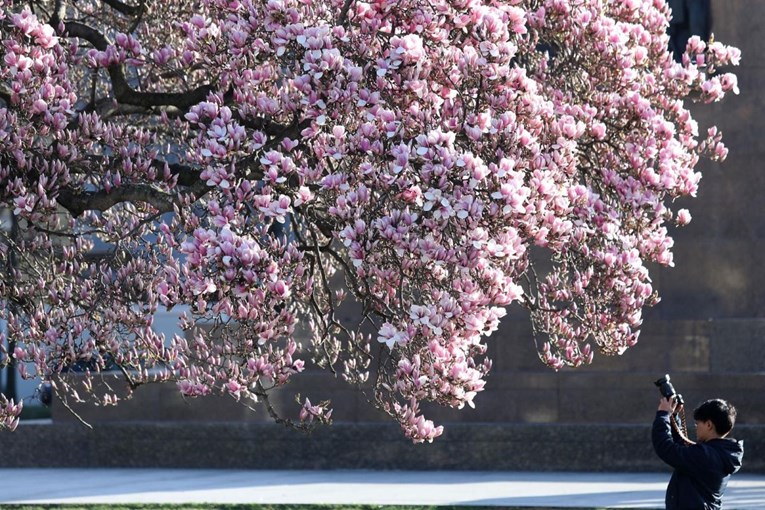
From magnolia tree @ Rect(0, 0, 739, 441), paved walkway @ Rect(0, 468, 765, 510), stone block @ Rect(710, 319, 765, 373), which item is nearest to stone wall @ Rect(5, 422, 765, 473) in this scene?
paved walkway @ Rect(0, 468, 765, 510)

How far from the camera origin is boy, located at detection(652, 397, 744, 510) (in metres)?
7.91

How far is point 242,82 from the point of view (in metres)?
9.55

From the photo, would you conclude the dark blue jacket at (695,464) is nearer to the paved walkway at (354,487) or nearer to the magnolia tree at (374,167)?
the magnolia tree at (374,167)

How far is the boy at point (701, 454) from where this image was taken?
7.91 metres

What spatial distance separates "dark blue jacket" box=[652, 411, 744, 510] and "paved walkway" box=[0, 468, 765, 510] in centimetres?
722

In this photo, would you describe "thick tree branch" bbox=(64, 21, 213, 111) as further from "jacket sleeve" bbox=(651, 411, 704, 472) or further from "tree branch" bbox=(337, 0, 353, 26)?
"jacket sleeve" bbox=(651, 411, 704, 472)

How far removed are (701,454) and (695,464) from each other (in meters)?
0.07

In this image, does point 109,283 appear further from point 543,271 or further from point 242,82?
point 543,271

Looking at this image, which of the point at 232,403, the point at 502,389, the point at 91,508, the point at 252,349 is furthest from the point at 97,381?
the point at 252,349

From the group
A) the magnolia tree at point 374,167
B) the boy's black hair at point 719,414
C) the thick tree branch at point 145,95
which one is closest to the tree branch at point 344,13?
the magnolia tree at point 374,167

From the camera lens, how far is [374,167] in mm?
8688

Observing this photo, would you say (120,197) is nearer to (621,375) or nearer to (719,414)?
(719,414)

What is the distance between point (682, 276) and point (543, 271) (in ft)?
6.77

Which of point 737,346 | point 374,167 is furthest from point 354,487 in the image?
point 374,167
